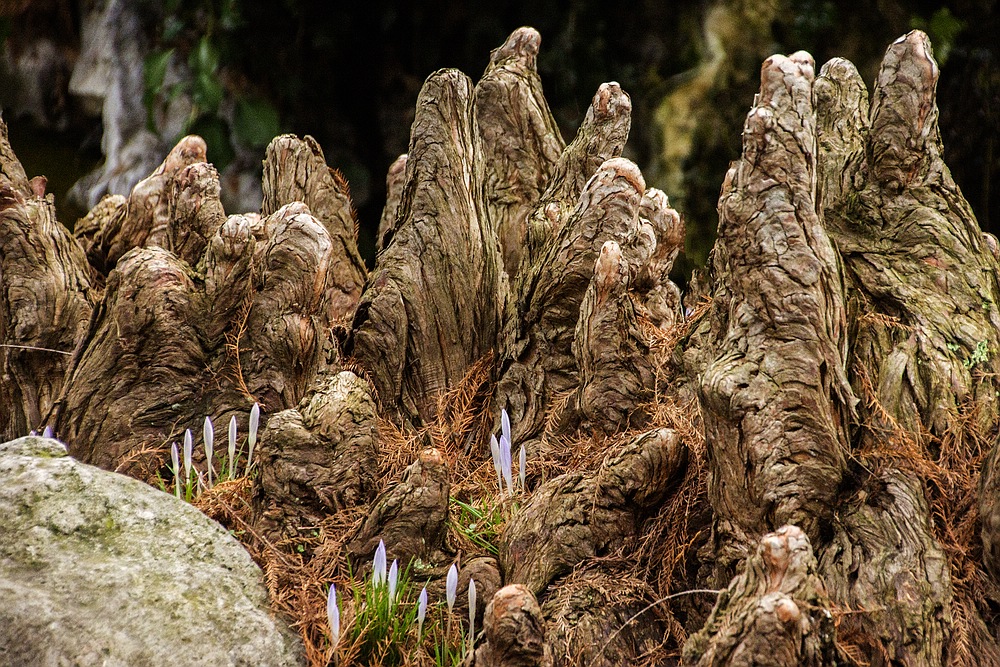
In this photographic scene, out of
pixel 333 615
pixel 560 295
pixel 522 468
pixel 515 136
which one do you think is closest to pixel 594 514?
pixel 522 468

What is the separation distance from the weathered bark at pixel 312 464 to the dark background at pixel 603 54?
4.73 meters

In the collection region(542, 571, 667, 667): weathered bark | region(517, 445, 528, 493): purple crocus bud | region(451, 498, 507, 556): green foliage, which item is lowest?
region(542, 571, 667, 667): weathered bark

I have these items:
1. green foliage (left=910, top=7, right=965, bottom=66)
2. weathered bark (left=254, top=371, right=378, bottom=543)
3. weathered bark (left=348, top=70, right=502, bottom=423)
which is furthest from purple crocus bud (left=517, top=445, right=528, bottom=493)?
green foliage (left=910, top=7, right=965, bottom=66)

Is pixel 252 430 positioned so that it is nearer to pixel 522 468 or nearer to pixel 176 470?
pixel 176 470

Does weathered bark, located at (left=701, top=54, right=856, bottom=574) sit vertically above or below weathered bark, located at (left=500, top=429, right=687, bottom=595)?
above

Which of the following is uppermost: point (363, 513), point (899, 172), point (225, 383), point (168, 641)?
point (899, 172)

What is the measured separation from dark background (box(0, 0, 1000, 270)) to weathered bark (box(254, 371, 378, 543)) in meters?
4.73

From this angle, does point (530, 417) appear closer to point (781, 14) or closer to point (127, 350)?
point (127, 350)

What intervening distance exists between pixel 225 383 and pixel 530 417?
1122mm

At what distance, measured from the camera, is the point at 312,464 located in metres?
3.38

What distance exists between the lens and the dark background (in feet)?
26.5

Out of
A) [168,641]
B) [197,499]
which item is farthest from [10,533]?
[197,499]

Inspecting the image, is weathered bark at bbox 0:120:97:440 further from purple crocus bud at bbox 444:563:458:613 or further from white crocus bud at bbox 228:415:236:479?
purple crocus bud at bbox 444:563:458:613

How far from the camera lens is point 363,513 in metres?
3.32
